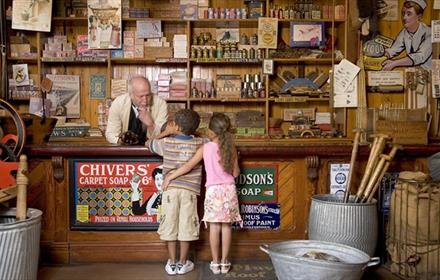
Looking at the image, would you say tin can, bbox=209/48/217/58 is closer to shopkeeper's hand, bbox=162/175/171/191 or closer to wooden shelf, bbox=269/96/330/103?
wooden shelf, bbox=269/96/330/103

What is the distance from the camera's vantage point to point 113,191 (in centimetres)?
370

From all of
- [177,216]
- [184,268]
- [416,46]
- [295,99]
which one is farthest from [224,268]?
[416,46]

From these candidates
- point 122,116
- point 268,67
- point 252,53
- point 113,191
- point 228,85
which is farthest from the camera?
point 228,85

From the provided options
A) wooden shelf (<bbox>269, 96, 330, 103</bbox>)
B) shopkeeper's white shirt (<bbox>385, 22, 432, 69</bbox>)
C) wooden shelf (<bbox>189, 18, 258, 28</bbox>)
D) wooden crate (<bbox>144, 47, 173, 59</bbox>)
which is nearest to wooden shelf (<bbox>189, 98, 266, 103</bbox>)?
wooden shelf (<bbox>269, 96, 330, 103</bbox>)

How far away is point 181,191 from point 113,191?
0.59m

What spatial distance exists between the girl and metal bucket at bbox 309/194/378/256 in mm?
580

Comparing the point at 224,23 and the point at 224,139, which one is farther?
the point at 224,23

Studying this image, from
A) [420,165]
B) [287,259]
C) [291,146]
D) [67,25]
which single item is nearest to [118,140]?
[291,146]

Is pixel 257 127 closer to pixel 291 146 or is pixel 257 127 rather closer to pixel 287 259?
pixel 291 146

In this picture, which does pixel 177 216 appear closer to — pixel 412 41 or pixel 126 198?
pixel 126 198

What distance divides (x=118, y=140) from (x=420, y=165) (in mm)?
2323

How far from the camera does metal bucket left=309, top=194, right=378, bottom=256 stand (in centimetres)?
320

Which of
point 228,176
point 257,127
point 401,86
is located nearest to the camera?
point 228,176

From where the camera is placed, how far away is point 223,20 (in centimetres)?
602
